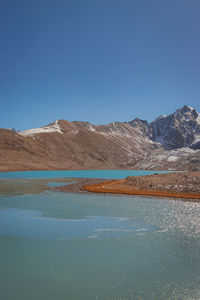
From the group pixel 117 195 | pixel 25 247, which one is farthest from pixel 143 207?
pixel 25 247

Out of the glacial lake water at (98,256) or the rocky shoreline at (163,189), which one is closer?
the glacial lake water at (98,256)

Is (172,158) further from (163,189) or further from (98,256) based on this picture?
(98,256)

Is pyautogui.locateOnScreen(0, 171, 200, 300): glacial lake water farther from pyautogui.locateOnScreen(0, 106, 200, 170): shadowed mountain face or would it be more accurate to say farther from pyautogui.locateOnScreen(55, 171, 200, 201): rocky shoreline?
pyautogui.locateOnScreen(0, 106, 200, 170): shadowed mountain face

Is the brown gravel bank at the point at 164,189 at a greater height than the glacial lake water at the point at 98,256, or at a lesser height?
greater

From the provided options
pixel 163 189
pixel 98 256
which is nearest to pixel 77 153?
pixel 163 189

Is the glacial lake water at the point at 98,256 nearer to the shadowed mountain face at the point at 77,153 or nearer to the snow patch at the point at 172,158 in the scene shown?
the shadowed mountain face at the point at 77,153

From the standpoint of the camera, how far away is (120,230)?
52.9ft

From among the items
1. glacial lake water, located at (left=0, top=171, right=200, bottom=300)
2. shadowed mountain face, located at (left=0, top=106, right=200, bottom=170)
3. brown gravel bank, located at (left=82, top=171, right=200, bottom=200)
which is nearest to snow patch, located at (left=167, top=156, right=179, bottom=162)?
shadowed mountain face, located at (left=0, top=106, right=200, bottom=170)

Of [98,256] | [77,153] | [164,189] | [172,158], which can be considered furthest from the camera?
[77,153]

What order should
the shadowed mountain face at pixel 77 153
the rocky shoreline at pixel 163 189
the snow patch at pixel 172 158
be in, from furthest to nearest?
the snow patch at pixel 172 158, the shadowed mountain face at pixel 77 153, the rocky shoreline at pixel 163 189

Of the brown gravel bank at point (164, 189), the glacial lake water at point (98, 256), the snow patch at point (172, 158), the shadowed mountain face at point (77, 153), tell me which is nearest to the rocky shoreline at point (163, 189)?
the brown gravel bank at point (164, 189)

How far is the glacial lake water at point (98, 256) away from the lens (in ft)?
28.4

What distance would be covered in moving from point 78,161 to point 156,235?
392ft

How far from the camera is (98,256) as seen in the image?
1174 cm
